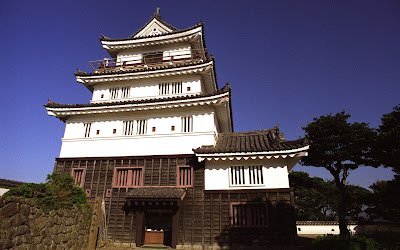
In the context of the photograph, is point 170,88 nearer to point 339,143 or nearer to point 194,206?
point 194,206

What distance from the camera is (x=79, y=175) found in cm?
1650

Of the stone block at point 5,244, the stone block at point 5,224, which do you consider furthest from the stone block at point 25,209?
the stone block at point 5,244

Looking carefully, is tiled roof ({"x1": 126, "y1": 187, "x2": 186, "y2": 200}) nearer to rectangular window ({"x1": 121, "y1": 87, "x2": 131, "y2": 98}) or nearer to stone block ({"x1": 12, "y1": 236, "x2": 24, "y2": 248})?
stone block ({"x1": 12, "y1": 236, "x2": 24, "y2": 248})

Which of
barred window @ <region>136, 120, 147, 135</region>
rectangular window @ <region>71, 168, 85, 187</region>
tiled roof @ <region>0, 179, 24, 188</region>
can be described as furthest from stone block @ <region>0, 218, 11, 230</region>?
tiled roof @ <region>0, 179, 24, 188</region>

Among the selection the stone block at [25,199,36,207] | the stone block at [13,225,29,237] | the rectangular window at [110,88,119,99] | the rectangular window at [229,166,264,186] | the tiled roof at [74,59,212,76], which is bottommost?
the stone block at [13,225,29,237]

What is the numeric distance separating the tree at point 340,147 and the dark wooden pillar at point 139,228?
19406 mm

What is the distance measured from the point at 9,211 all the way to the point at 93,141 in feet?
35.4

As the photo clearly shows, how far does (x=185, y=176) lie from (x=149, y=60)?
11878 millimetres

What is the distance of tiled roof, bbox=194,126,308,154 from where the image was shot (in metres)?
14.1

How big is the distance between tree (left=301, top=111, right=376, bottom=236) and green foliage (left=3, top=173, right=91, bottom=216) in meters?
22.8

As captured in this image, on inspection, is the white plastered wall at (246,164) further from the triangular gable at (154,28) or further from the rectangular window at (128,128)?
the triangular gable at (154,28)

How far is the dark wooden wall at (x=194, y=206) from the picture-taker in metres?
13.3

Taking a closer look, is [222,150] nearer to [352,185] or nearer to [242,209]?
[242,209]

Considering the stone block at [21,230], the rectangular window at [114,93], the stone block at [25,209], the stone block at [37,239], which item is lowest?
the stone block at [37,239]
